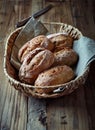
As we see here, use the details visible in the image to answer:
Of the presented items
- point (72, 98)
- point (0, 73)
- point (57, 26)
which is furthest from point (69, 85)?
point (57, 26)

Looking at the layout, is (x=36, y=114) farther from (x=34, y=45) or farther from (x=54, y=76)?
(x=34, y=45)

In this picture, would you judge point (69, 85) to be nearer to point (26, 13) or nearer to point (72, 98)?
point (72, 98)

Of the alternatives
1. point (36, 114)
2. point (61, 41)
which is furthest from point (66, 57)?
point (36, 114)

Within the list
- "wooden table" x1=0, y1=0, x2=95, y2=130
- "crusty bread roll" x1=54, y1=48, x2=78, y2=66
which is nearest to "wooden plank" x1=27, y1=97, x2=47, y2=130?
"wooden table" x1=0, y1=0, x2=95, y2=130

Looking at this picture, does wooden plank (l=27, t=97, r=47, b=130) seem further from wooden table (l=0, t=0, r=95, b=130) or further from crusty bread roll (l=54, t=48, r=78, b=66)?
crusty bread roll (l=54, t=48, r=78, b=66)

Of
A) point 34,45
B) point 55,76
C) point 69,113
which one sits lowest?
point 69,113

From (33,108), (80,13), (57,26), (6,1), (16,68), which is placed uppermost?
(6,1)
